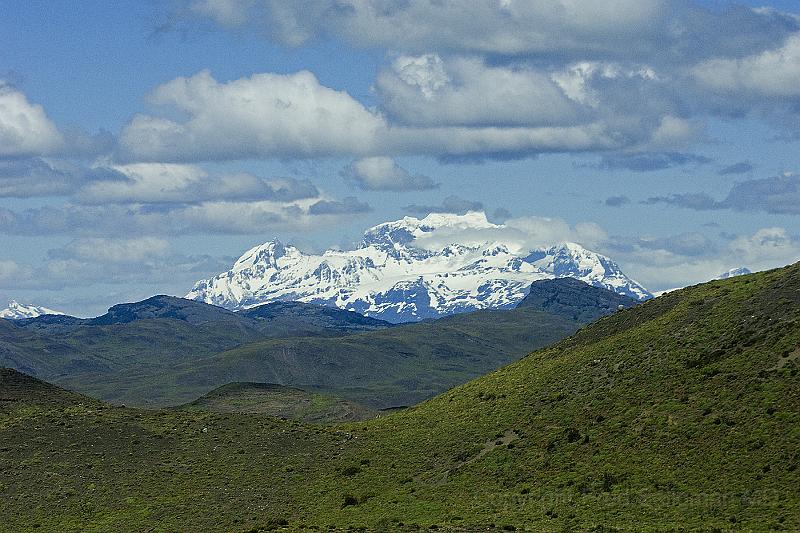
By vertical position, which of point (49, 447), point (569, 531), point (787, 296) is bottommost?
point (569, 531)

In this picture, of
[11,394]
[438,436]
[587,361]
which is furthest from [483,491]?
[11,394]

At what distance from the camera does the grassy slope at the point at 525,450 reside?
87.8m

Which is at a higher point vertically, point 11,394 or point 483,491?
point 11,394

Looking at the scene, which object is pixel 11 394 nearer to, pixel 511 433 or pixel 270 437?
pixel 270 437

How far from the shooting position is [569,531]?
262 feet

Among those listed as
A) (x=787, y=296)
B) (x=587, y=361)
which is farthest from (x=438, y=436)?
(x=787, y=296)

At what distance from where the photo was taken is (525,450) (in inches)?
4227

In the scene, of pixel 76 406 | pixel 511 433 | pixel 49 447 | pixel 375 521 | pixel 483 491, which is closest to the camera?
pixel 375 521

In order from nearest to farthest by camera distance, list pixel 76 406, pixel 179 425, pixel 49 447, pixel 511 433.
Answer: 1. pixel 511 433
2. pixel 49 447
3. pixel 179 425
4. pixel 76 406

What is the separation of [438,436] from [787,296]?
1437 inches

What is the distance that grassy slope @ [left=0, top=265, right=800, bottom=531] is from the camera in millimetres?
87750

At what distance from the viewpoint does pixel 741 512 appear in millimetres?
78688

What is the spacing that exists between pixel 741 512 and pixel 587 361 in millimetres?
48030

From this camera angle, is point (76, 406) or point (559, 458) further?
point (76, 406)
